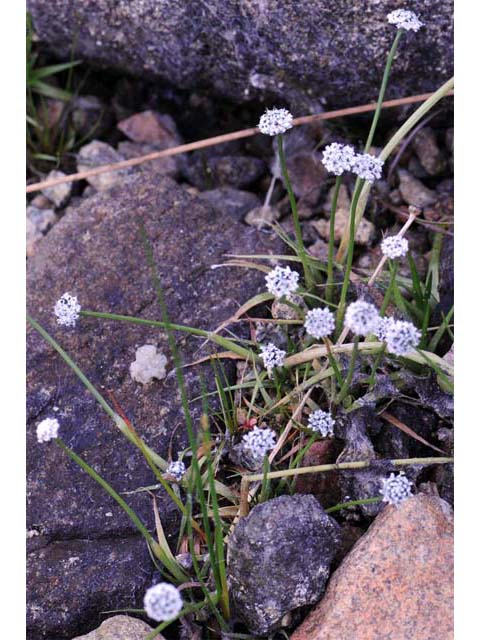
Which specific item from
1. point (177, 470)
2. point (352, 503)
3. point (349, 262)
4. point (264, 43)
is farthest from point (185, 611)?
point (264, 43)

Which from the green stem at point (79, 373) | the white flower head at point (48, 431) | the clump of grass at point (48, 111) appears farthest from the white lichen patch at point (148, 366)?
the clump of grass at point (48, 111)

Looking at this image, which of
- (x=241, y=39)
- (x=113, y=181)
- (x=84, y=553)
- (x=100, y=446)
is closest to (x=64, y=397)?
(x=100, y=446)

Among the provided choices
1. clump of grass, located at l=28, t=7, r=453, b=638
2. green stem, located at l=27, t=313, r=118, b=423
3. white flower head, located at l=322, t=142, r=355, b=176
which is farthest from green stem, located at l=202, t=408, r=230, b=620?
white flower head, located at l=322, t=142, r=355, b=176

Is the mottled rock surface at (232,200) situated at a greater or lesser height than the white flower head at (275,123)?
lesser

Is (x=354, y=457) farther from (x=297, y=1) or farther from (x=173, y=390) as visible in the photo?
(x=297, y=1)

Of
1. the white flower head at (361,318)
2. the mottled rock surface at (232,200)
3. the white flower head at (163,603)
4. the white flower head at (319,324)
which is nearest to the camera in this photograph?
the white flower head at (163,603)

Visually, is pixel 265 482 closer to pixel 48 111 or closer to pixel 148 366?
pixel 148 366

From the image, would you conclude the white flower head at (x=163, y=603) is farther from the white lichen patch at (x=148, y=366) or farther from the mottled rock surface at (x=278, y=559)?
the white lichen patch at (x=148, y=366)
